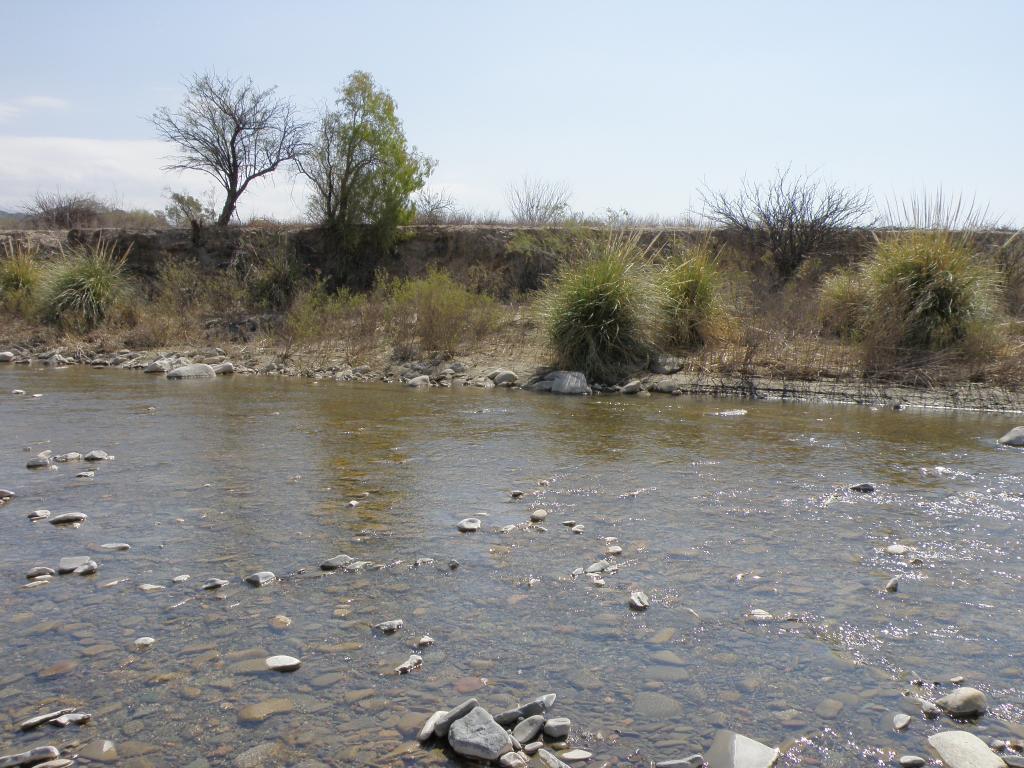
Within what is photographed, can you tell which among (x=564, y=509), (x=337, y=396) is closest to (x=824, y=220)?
(x=337, y=396)

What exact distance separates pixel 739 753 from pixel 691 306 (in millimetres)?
12527

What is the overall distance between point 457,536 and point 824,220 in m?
18.7

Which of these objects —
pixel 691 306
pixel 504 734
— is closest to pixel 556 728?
pixel 504 734

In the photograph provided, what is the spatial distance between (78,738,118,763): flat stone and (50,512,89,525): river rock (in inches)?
113

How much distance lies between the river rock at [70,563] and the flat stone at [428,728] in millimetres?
2558

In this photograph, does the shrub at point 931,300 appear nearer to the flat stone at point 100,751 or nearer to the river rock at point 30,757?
the flat stone at point 100,751

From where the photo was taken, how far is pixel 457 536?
5375mm

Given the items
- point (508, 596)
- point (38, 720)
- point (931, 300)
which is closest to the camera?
point (38, 720)

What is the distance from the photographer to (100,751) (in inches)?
113

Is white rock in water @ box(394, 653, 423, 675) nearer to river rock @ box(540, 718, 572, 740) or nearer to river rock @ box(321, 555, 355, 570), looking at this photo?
river rock @ box(540, 718, 572, 740)

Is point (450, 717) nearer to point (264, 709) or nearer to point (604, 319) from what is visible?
point (264, 709)

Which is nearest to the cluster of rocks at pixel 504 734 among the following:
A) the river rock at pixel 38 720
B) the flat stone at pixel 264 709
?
the flat stone at pixel 264 709

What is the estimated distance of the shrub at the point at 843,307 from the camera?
14695 mm

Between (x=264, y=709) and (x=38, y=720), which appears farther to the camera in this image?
(x=264, y=709)
